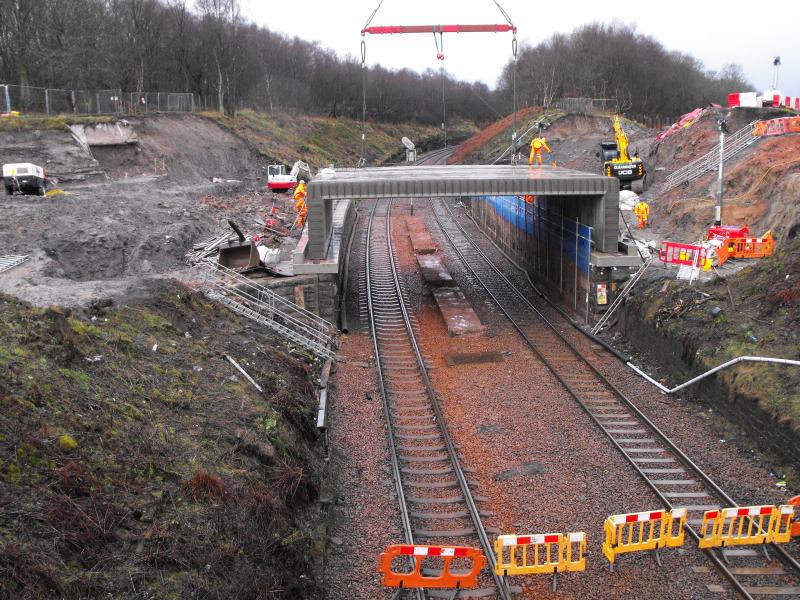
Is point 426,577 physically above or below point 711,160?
below

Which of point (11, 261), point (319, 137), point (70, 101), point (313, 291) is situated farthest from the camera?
point (319, 137)

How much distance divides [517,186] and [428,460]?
1219 centimetres

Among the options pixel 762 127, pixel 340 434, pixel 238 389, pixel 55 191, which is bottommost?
pixel 340 434

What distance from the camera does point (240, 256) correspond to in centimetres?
2633

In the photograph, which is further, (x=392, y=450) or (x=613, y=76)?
(x=613, y=76)

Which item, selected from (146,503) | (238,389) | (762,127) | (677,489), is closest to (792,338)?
(677,489)

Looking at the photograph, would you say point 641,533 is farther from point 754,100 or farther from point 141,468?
point 754,100

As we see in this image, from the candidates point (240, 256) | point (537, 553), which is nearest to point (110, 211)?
point (240, 256)

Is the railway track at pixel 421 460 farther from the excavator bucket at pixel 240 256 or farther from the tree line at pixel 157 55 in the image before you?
the tree line at pixel 157 55

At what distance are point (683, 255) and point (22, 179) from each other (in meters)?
26.9

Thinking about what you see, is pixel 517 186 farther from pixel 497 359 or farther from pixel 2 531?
pixel 2 531

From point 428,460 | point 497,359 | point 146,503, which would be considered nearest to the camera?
point 146,503

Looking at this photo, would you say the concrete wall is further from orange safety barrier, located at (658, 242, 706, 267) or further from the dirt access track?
orange safety barrier, located at (658, 242, 706, 267)

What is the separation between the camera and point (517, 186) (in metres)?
24.2
